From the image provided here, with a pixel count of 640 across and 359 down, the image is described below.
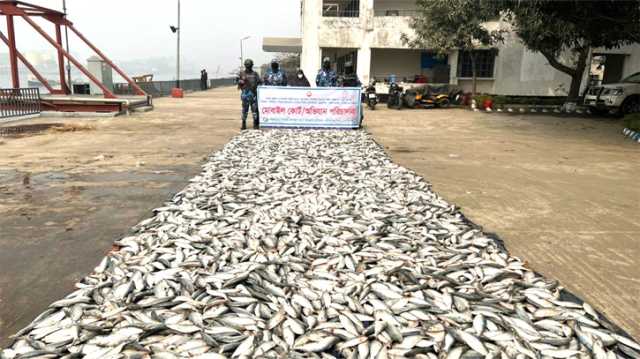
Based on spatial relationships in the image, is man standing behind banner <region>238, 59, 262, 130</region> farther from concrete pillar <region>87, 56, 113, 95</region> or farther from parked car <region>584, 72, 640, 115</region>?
parked car <region>584, 72, 640, 115</region>

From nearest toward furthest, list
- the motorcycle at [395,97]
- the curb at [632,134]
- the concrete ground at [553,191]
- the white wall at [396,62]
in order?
the concrete ground at [553,191] → the curb at [632,134] → the motorcycle at [395,97] → the white wall at [396,62]

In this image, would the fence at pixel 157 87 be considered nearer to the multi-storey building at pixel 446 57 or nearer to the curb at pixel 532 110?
the multi-storey building at pixel 446 57

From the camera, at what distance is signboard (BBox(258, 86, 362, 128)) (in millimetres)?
14391

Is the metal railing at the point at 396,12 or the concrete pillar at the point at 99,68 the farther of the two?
the metal railing at the point at 396,12

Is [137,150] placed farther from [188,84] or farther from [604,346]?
[188,84]

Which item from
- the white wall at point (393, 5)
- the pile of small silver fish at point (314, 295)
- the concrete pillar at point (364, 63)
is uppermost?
the white wall at point (393, 5)

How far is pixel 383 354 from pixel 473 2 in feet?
→ 65.7

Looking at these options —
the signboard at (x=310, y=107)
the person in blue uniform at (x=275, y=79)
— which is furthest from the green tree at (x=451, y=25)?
the person in blue uniform at (x=275, y=79)

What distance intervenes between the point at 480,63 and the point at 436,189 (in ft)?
78.6

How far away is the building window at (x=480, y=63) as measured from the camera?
28.4m

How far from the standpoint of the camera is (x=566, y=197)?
7.15m

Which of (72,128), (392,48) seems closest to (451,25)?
(392,48)

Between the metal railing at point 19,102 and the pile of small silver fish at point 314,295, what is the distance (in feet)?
48.3

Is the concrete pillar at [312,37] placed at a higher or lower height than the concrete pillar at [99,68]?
higher
